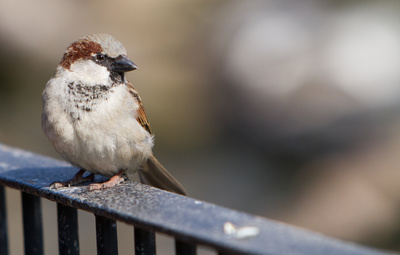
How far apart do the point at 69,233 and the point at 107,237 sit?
185mm

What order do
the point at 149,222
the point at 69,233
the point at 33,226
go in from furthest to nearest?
1. the point at 33,226
2. the point at 69,233
3. the point at 149,222

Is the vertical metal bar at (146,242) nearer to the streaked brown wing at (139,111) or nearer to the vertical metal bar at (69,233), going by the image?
the vertical metal bar at (69,233)

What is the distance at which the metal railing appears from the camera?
1.00m

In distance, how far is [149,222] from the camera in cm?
116

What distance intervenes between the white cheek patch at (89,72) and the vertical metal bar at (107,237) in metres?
0.78

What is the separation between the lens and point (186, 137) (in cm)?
584

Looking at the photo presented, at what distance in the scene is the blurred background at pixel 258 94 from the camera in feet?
16.6

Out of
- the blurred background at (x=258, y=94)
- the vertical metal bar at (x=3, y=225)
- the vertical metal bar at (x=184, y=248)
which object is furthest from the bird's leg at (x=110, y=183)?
the blurred background at (x=258, y=94)

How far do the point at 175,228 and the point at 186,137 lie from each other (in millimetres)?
4741

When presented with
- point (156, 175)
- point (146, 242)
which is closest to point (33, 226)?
point (146, 242)

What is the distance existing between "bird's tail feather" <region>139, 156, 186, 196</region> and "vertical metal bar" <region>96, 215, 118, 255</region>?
0.77 metres

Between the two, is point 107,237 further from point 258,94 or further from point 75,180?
point 258,94

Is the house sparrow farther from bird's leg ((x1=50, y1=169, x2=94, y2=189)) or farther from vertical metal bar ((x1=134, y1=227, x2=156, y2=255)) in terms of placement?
vertical metal bar ((x1=134, y1=227, x2=156, y2=255))

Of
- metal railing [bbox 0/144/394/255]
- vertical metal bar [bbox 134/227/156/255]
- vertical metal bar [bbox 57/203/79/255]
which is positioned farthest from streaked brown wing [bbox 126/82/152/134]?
vertical metal bar [bbox 134/227/156/255]
